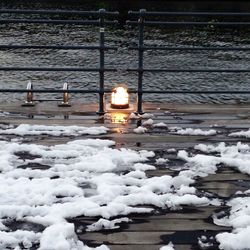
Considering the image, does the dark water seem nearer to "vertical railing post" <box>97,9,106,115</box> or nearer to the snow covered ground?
"vertical railing post" <box>97,9,106,115</box>

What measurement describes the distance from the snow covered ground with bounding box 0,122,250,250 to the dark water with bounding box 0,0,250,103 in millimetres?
11252

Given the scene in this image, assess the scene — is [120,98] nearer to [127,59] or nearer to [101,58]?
[101,58]

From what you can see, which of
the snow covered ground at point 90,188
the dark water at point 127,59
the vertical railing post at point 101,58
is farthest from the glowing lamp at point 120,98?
the dark water at point 127,59

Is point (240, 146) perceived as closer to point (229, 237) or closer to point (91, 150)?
point (91, 150)

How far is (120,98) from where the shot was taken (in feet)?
24.7

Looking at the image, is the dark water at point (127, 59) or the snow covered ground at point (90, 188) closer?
the snow covered ground at point (90, 188)

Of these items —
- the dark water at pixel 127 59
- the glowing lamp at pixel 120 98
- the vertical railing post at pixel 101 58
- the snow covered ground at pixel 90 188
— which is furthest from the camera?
Result: the dark water at pixel 127 59

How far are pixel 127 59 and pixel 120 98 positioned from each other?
19.4m

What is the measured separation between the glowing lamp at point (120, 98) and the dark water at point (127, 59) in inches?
357

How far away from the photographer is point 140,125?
6.73 metres

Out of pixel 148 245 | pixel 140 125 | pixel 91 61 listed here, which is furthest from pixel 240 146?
pixel 91 61

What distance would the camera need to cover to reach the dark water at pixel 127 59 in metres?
22.4

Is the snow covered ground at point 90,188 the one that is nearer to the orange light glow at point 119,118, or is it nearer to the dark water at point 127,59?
the orange light glow at point 119,118

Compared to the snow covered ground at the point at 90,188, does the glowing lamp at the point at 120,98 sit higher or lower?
higher
